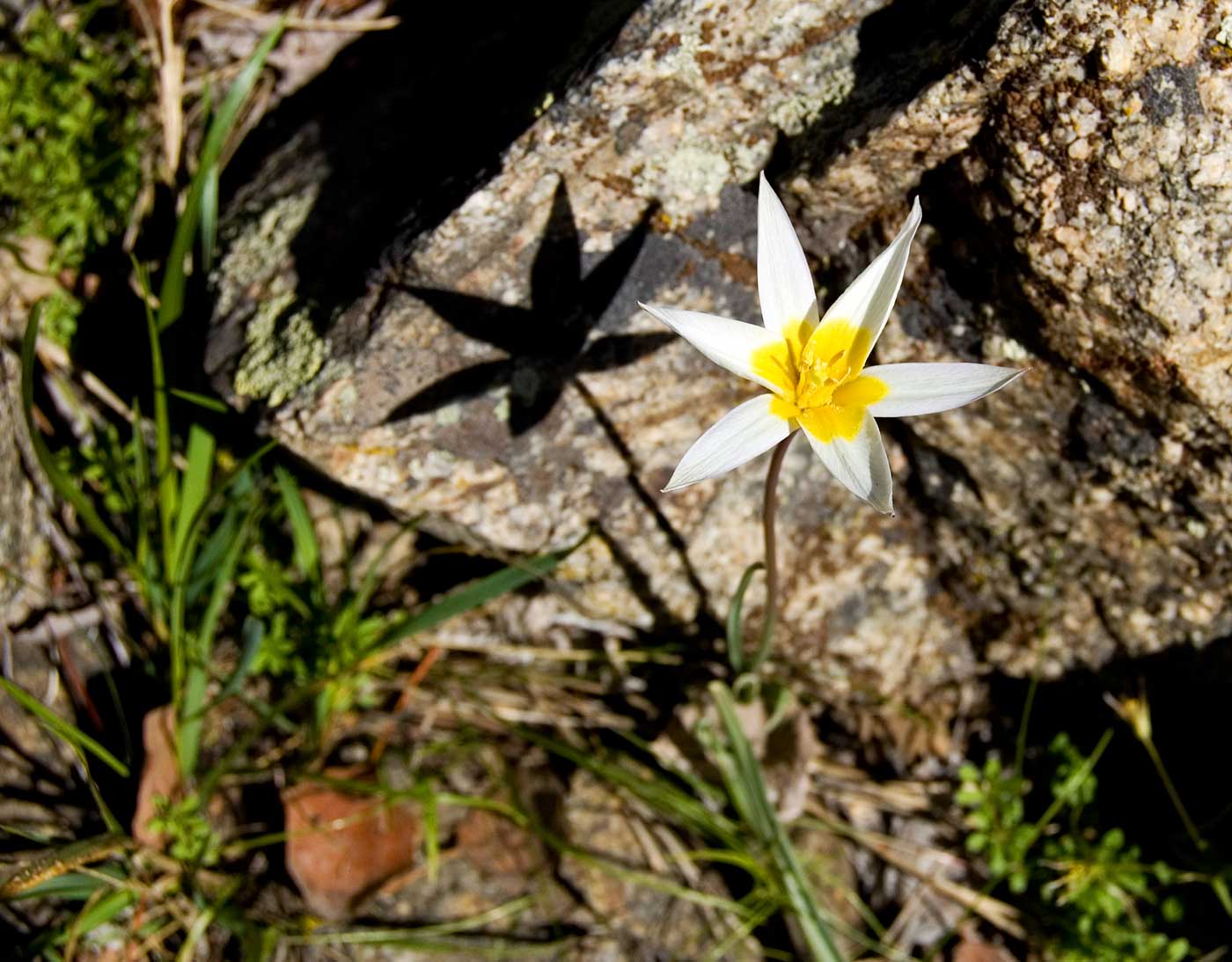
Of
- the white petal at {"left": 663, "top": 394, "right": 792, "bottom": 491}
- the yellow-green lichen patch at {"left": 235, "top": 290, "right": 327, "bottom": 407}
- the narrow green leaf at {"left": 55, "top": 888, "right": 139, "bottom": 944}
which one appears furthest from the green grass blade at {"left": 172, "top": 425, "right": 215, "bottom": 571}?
the white petal at {"left": 663, "top": 394, "right": 792, "bottom": 491}

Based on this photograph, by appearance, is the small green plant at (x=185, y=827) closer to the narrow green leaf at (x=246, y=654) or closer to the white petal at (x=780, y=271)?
the narrow green leaf at (x=246, y=654)

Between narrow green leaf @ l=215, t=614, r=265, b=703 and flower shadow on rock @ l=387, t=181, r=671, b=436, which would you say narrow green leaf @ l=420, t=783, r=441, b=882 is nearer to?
narrow green leaf @ l=215, t=614, r=265, b=703

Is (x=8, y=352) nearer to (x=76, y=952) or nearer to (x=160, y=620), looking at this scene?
(x=160, y=620)

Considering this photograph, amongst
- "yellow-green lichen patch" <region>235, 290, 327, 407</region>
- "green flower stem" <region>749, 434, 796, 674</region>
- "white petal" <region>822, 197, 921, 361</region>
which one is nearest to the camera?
"white petal" <region>822, 197, 921, 361</region>

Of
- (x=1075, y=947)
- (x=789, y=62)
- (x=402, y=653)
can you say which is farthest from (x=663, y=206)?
(x=1075, y=947)

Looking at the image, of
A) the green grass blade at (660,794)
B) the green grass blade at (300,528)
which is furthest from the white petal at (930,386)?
the green grass blade at (300,528)
